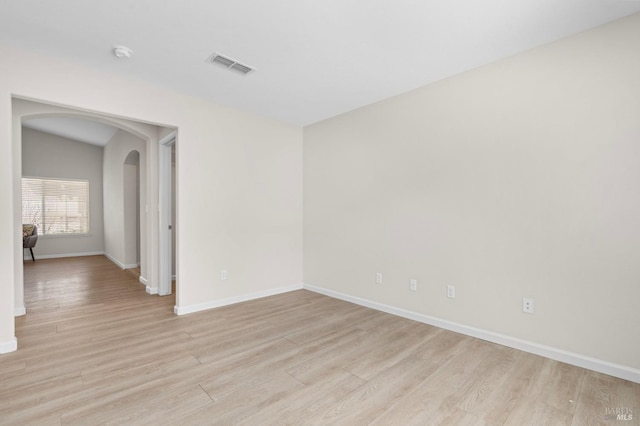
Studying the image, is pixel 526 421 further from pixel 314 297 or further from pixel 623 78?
pixel 314 297

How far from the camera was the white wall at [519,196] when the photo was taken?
7.11 feet

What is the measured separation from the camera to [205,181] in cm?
370

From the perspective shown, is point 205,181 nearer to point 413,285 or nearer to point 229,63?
point 229,63

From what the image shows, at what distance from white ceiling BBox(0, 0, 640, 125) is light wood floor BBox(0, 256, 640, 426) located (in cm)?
257

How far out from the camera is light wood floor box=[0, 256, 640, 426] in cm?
175

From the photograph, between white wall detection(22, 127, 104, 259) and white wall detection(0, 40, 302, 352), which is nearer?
white wall detection(0, 40, 302, 352)

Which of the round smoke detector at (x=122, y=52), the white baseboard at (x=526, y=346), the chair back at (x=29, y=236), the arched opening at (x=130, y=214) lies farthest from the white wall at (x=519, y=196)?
the chair back at (x=29, y=236)

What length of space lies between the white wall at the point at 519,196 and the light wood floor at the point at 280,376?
0.36 meters

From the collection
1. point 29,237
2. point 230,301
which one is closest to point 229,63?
point 230,301

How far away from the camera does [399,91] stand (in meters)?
3.39

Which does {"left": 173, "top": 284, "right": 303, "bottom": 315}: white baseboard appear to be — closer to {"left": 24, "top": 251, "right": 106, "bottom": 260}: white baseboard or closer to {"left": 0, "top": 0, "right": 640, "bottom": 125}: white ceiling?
{"left": 0, "top": 0, "right": 640, "bottom": 125}: white ceiling

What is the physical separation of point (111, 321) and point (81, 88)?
2406 millimetres

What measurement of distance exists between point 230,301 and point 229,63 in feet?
9.23

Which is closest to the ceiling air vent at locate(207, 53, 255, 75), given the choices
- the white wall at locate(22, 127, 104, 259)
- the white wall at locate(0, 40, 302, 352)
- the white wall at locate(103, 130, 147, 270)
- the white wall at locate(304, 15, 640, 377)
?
the white wall at locate(0, 40, 302, 352)
